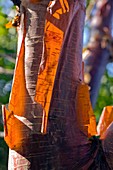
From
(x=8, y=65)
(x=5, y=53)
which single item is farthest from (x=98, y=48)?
(x=8, y=65)

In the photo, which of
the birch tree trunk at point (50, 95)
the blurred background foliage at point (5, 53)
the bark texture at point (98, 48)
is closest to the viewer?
the birch tree trunk at point (50, 95)

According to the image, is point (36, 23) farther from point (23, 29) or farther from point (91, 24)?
point (91, 24)

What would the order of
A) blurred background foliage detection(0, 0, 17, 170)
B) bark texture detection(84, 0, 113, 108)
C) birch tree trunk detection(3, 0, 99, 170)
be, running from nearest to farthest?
1. birch tree trunk detection(3, 0, 99, 170)
2. bark texture detection(84, 0, 113, 108)
3. blurred background foliage detection(0, 0, 17, 170)

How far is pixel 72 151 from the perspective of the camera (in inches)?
32.1

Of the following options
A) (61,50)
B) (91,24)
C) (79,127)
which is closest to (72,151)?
(79,127)

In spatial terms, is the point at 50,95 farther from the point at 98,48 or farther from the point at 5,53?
the point at 5,53

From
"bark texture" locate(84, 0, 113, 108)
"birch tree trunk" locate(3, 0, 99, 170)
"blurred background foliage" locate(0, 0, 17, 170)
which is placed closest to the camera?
"birch tree trunk" locate(3, 0, 99, 170)

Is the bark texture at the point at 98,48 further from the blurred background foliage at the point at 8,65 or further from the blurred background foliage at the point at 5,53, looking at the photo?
the blurred background foliage at the point at 5,53

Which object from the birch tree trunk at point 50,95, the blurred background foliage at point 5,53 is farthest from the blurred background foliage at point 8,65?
the birch tree trunk at point 50,95

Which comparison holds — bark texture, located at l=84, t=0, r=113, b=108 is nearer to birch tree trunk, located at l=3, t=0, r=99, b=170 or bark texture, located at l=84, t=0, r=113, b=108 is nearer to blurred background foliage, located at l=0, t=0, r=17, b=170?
blurred background foliage, located at l=0, t=0, r=17, b=170

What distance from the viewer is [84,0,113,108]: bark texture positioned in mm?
2320

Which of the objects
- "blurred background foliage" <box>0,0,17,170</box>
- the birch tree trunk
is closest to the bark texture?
"blurred background foliage" <box>0,0,17,170</box>

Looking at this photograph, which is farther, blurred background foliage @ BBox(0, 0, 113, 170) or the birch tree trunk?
blurred background foliage @ BBox(0, 0, 113, 170)

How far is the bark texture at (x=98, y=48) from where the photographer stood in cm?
232
